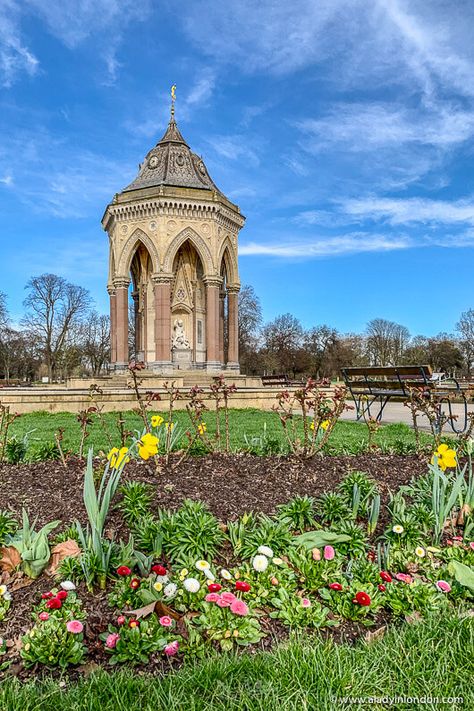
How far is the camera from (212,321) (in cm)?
2902

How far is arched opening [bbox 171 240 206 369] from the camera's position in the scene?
29953 mm

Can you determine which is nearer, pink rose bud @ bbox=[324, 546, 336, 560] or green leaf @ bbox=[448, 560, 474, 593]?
green leaf @ bbox=[448, 560, 474, 593]

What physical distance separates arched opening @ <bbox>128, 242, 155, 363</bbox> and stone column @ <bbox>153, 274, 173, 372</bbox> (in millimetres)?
1393

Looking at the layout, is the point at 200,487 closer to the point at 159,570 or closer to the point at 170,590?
the point at 159,570

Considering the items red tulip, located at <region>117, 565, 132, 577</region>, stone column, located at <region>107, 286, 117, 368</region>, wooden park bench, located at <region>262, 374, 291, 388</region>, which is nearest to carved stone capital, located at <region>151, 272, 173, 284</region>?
stone column, located at <region>107, 286, 117, 368</region>

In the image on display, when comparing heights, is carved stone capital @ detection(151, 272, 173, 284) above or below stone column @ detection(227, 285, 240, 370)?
above

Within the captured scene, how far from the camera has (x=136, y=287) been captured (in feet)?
107

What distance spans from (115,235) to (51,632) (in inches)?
1146

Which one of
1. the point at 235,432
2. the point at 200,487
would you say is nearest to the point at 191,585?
the point at 200,487

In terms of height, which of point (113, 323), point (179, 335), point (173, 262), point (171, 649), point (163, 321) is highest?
point (173, 262)

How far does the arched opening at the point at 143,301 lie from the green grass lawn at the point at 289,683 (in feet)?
89.9

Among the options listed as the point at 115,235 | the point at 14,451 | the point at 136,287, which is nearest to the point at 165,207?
the point at 115,235

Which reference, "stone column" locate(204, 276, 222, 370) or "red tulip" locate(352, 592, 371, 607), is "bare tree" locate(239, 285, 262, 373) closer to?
"stone column" locate(204, 276, 222, 370)

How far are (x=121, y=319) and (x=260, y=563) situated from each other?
2855 cm
